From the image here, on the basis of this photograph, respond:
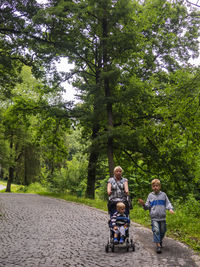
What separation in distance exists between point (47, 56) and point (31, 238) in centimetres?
1069

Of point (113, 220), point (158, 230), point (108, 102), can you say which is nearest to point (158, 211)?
point (158, 230)

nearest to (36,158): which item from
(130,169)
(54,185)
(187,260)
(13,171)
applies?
(13,171)

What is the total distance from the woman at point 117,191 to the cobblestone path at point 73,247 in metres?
0.93

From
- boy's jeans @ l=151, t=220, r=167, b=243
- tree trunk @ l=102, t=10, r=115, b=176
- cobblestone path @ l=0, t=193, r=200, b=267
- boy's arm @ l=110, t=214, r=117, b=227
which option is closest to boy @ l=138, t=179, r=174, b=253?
boy's jeans @ l=151, t=220, r=167, b=243

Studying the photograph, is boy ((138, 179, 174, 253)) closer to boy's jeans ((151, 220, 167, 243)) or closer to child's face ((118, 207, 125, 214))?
boy's jeans ((151, 220, 167, 243))

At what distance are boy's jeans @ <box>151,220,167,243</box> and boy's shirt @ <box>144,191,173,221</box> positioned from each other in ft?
0.34

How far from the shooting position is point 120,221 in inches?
247

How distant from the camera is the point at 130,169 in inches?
687

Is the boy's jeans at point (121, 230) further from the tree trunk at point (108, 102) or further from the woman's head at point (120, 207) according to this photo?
the tree trunk at point (108, 102)

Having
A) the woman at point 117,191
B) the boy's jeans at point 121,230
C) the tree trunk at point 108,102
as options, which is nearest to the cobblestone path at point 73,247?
the boy's jeans at point 121,230

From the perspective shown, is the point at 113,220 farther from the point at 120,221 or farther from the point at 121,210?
the point at 121,210

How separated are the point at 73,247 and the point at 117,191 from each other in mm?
1592

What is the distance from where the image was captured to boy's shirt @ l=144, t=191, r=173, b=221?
6309 mm

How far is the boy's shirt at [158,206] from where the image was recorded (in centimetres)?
631
